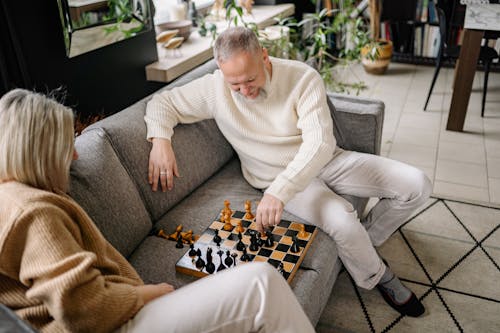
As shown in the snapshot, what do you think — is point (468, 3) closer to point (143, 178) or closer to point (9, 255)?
point (143, 178)

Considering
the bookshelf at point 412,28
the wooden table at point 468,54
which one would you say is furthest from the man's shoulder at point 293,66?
the bookshelf at point 412,28

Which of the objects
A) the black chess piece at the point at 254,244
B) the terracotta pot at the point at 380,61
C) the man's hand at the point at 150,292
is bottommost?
the terracotta pot at the point at 380,61

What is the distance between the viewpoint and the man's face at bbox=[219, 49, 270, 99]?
5.18ft

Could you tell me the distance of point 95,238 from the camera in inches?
43.8

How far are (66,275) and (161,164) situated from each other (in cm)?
75

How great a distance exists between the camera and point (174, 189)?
177cm

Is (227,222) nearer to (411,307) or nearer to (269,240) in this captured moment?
(269,240)

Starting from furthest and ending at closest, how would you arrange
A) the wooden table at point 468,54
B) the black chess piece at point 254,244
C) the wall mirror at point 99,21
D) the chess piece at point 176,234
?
1. the wooden table at point 468,54
2. the wall mirror at point 99,21
3. the chess piece at point 176,234
4. the black chess piece at point 254,244

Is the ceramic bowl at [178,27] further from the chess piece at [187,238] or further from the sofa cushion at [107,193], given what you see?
the chess piece at [187,238]

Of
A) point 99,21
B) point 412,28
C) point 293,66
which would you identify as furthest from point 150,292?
point 412,28

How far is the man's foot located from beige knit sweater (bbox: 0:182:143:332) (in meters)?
1.09

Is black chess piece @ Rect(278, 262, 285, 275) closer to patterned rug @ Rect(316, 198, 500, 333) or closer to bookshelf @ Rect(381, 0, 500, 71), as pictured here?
patterned rug @ Rect(316, 198, 500, 333)

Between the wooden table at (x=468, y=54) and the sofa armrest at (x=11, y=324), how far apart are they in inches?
121

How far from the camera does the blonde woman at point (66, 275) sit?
3.11 feet
